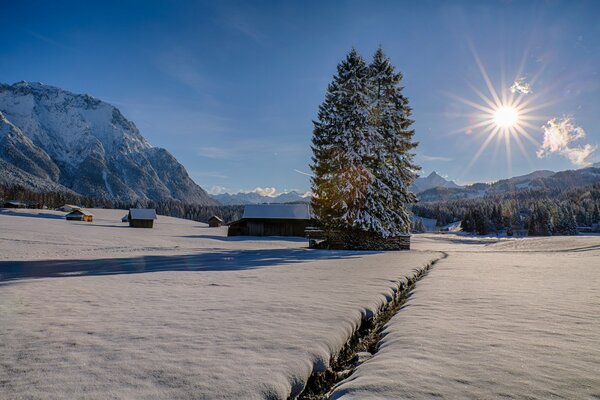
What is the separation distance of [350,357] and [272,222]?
47.3 m

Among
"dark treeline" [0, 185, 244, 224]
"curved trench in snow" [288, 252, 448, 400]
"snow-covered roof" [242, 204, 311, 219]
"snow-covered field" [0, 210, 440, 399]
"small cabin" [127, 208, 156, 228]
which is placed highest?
"dark treeline" [0, 185, 244, 224]

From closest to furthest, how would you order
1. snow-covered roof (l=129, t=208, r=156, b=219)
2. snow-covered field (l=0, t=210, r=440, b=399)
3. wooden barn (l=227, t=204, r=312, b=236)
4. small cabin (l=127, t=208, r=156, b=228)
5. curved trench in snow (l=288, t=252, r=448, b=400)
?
1. snow-covered field (l=0, t=210, r=440, b=399)
2. curved trench in snow (l=288, t=252, r=448, b=400)
3. wooden barn (l=227, t=204, r=312, b=236)
4. small cabin (l=127, t=208, r=156, b=228)
5. snow-covered roof (l=129, t=208, r=156, b=219)

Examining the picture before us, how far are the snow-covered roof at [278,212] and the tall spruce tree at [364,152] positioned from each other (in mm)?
25612

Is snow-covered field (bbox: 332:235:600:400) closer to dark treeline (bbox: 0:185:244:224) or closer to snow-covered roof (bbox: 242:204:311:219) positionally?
snow-covered roof (bbox: 242:204:311:219)

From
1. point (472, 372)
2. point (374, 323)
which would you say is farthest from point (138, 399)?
point (374, 323)

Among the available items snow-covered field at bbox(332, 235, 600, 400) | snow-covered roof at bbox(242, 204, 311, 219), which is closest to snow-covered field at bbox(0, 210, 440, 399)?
snow-covered field at bbox(332, 235, 600, 400)

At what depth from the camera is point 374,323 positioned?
22.4 feet

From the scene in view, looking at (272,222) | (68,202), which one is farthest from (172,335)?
(68,202)

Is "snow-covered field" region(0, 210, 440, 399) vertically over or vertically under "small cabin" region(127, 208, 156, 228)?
under

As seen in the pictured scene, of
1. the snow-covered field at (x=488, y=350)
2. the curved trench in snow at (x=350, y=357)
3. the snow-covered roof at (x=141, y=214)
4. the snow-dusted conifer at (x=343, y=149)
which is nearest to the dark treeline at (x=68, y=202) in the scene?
the snow-covered roof at (x=141, y=214)

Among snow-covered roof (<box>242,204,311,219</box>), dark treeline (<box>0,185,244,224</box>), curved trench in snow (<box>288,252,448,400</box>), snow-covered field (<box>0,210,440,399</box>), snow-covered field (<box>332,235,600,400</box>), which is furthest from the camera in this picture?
dark treeline (<box>0,185,244,224</box>)

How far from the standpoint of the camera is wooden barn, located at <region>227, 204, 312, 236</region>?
51406 mm

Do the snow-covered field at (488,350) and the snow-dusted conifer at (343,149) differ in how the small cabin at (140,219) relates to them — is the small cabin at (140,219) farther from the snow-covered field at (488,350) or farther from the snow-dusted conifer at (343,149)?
the snow-covered field at (488,350)

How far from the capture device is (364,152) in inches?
973
